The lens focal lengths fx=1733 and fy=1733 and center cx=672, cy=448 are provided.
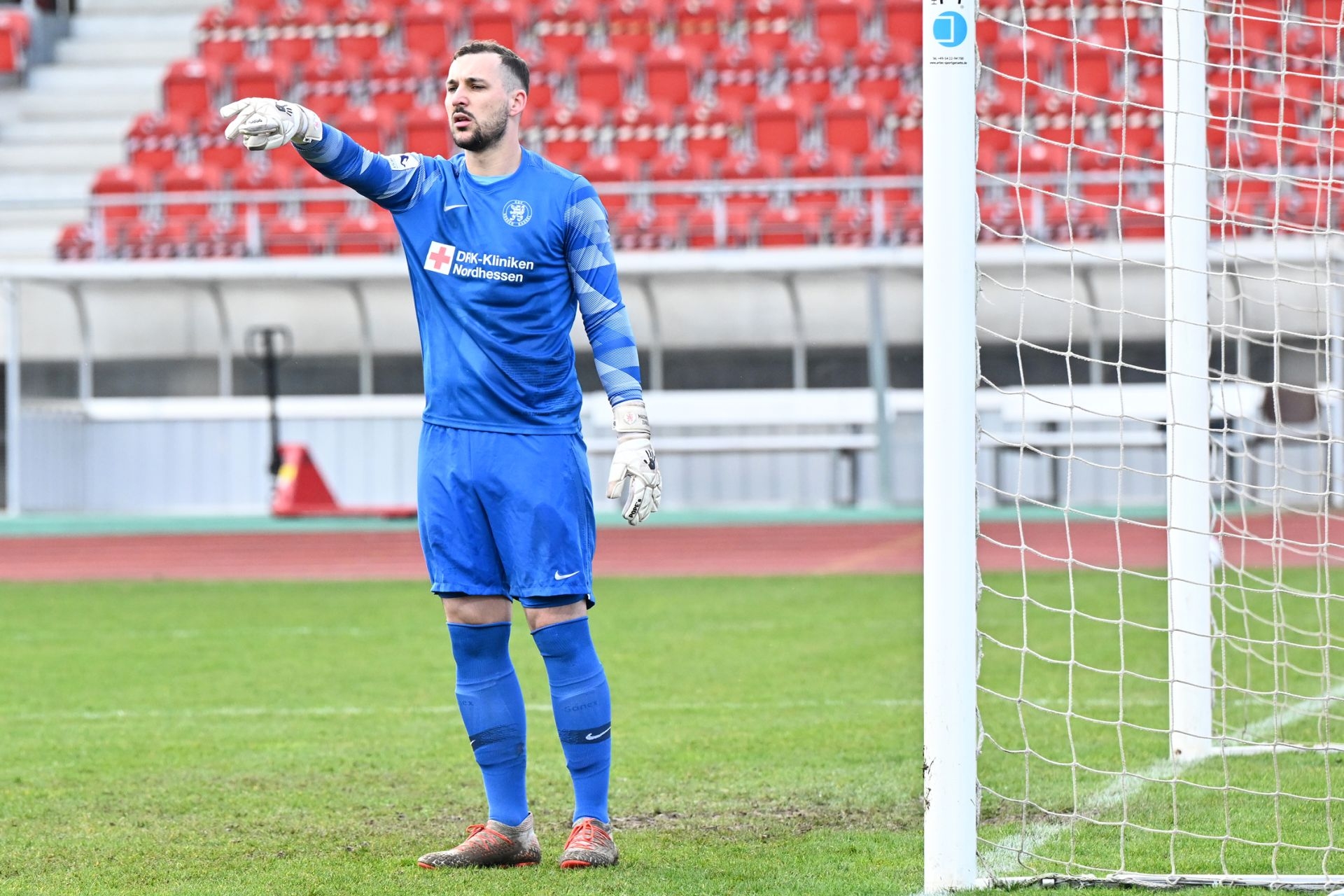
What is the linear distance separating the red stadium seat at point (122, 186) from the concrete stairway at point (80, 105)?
1.21 feet

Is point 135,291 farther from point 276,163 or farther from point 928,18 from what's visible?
point 928,18

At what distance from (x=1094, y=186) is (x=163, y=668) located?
1390 centimetres

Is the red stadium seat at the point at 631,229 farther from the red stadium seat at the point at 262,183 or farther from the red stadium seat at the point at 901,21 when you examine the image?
the red stadium seat at the point at 901,21

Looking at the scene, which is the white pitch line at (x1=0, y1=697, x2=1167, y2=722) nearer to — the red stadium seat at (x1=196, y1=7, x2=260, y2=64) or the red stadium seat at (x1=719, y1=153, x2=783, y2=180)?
the red stadium seat at (x1=719, y1=153, x2=783, y2=180)

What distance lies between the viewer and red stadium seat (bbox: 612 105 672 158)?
20.8 meters

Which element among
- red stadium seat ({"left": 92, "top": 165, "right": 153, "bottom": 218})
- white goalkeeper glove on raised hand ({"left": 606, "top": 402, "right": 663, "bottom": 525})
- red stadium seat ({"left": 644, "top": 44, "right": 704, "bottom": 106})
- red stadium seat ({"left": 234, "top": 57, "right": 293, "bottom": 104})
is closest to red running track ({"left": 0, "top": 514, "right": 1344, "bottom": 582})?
red stadium seat ({"left": 92, "top": 165, "right": 153, "bottom": 218})

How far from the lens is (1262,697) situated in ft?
21.3

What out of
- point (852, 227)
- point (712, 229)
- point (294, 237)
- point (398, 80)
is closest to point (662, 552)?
point (712, 229)

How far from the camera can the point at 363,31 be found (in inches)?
931

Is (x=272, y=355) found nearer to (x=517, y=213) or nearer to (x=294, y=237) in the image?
A: (x=294, y=237)

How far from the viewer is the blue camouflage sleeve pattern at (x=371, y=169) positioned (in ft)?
13.0

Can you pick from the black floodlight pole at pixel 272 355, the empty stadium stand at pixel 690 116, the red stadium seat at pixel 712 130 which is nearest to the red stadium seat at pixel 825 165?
the empty stadium stand at pixel 690 116

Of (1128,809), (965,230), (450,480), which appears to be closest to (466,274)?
(450,480)

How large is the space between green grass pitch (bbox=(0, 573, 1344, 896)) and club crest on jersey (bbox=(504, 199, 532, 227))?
1504 millimetres
